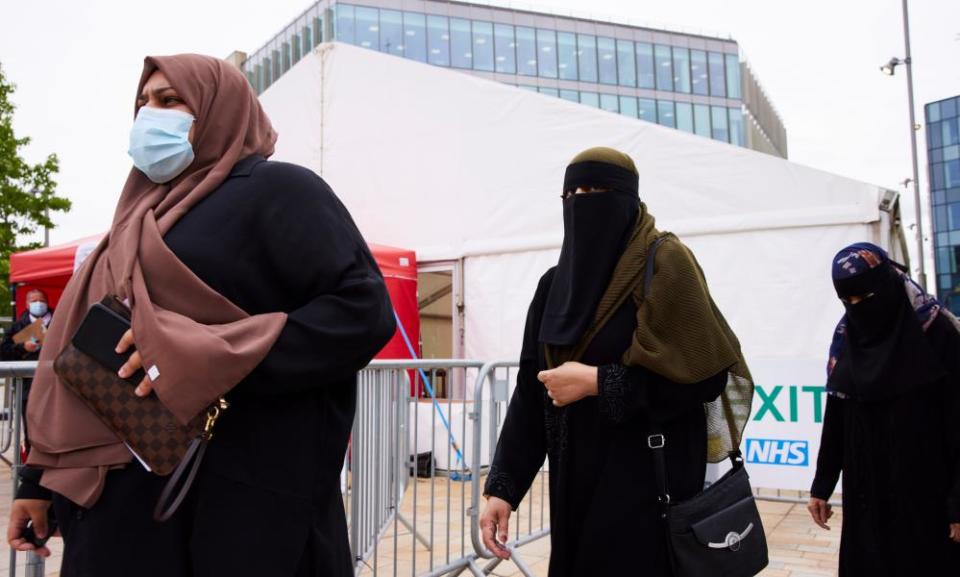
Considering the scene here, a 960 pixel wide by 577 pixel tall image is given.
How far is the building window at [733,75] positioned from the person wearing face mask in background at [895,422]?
161 feet

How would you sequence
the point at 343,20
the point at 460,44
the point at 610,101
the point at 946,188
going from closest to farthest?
the point at 343,20, the point at 460,44, the point at 610,101, the point at 946,188

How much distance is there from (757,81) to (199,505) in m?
58.9

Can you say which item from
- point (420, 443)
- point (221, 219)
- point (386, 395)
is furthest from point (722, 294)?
point (221, 219)

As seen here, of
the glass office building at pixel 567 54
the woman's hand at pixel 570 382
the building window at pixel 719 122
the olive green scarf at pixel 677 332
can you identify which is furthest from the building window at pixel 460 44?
the woman's hand at pixel 570 382

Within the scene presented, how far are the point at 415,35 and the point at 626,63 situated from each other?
12.8 m

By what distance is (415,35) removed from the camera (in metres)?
45.6

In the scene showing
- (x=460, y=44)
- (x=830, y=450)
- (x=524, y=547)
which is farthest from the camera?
(x=460, y=44)

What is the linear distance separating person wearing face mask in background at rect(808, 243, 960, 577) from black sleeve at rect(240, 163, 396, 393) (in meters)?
2.20

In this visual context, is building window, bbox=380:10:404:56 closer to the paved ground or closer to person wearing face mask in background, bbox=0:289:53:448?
person wearing face mask in background, bbox=0:289:53:448

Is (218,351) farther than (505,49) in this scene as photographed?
No

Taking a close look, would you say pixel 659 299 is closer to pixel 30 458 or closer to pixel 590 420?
pixel 590 420

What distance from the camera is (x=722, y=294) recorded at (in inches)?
293

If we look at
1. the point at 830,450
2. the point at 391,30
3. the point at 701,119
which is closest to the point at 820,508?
the point at 830,450

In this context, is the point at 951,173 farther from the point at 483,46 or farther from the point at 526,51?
the point at 483,46
